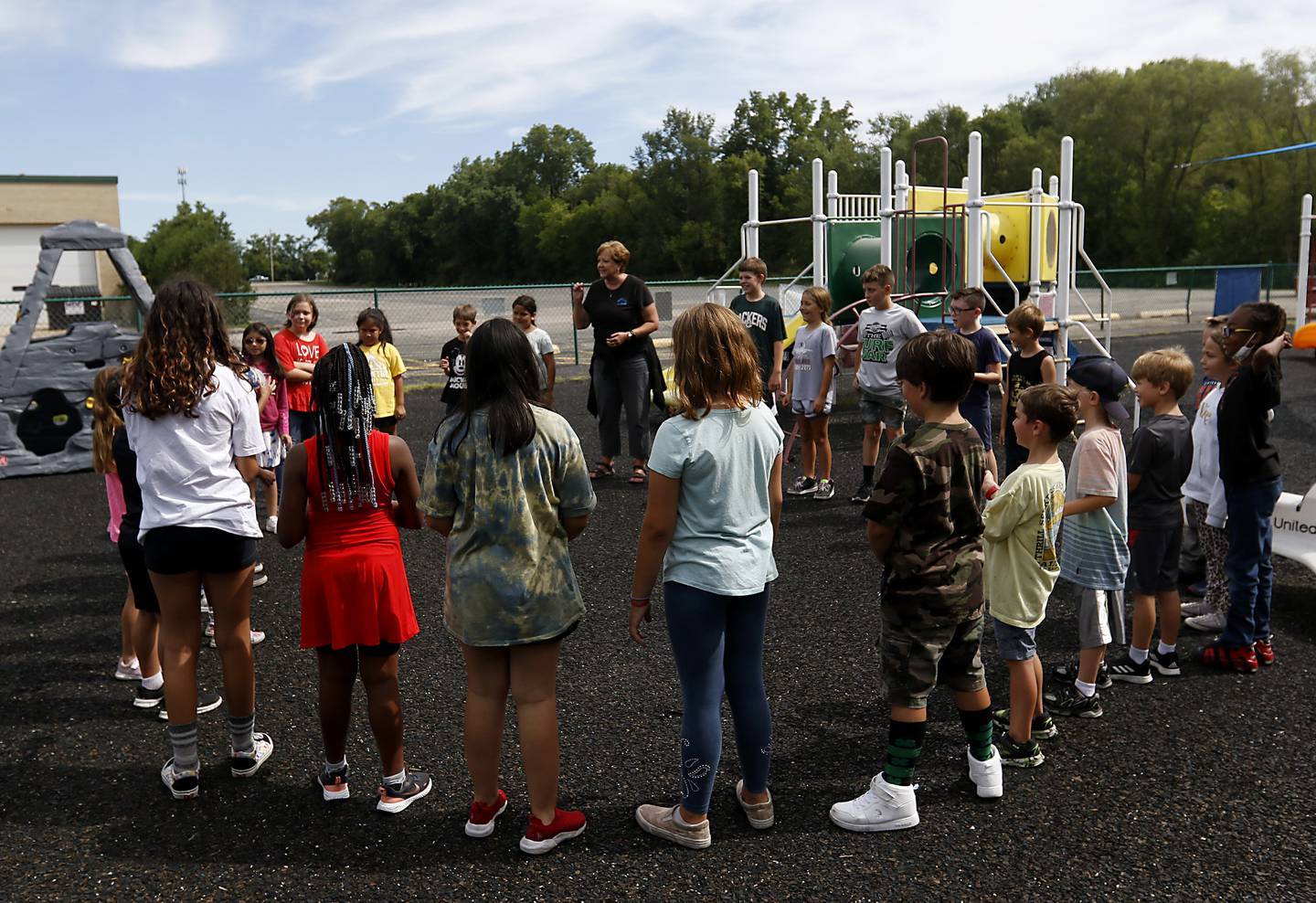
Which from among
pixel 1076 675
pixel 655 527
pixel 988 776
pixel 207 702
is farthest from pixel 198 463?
pixel 1076 675

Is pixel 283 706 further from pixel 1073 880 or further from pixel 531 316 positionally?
pixel 531 316

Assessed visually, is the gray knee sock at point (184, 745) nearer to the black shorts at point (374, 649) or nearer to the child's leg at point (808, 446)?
the black shorts at point (374, 649)

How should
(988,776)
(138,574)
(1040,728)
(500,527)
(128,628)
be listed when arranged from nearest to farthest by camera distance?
(500,527)
(988,776)
(1040,728)
(138,574)
(128,628)

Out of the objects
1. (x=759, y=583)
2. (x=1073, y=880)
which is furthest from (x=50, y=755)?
(x=1073, y=880)

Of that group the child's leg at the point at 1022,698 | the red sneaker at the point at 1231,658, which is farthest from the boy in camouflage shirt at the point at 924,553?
the red sneaker at the point at 1231,658

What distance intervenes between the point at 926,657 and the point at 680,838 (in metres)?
0.96

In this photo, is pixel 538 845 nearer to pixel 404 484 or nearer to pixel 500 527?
pixel 500 527

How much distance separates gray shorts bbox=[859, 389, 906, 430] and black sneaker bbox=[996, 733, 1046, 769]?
13.6 feet

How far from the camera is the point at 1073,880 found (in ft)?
9.89

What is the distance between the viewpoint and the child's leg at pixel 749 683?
3.14m

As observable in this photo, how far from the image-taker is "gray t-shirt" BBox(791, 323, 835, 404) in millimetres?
7910

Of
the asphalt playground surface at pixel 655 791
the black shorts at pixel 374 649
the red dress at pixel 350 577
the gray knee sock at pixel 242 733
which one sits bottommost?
the asphalt playground surface at pixel 655 791

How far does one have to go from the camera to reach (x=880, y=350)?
754 cm

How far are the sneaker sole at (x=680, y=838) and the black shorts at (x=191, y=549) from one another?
4.75 ft
